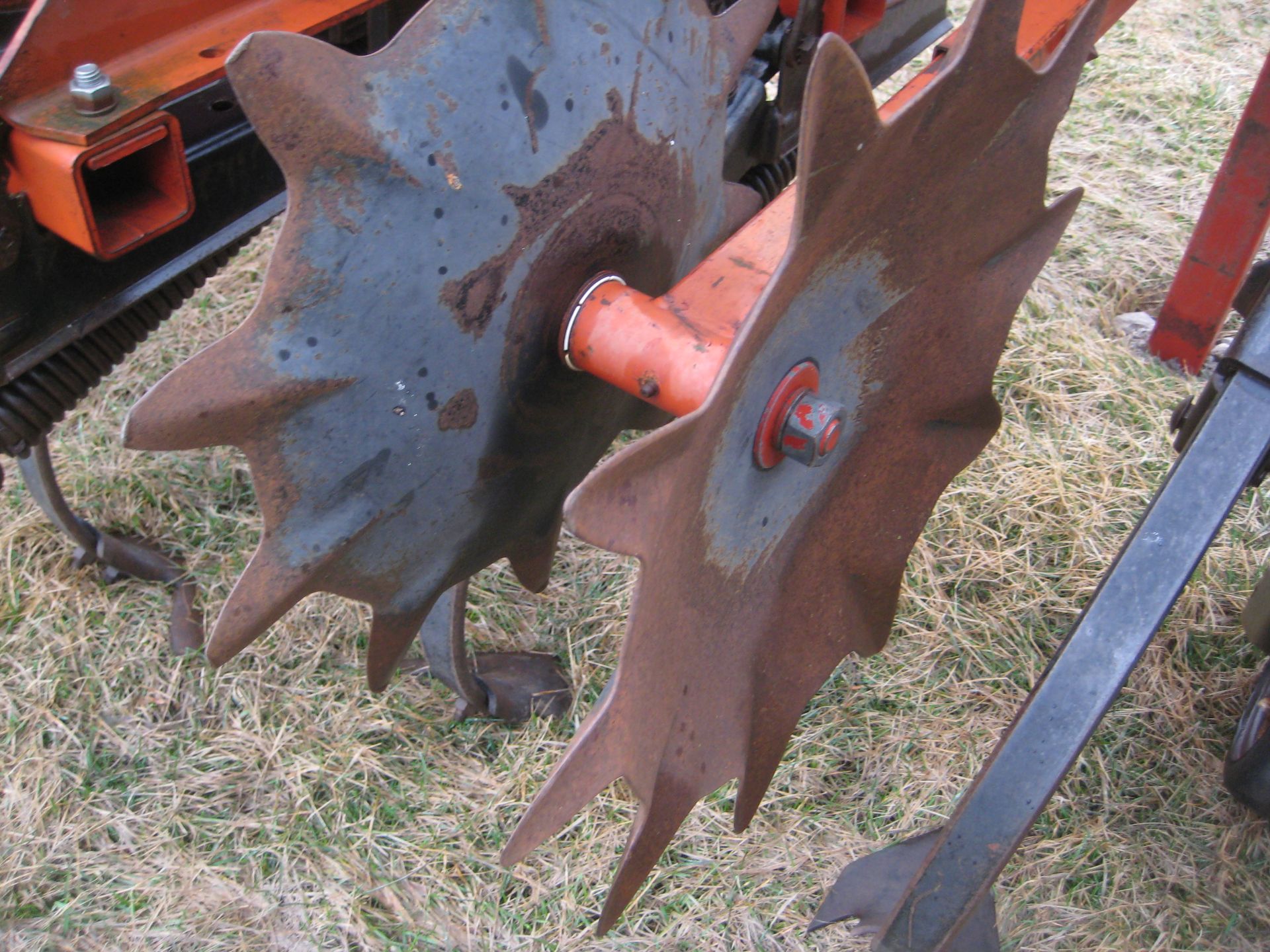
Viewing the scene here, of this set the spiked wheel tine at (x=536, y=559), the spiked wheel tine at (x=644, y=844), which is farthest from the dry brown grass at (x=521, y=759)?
the spiked wheel tine at (x=644, y=844)

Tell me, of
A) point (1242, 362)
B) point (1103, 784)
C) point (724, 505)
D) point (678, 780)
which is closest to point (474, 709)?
point (678, 780)

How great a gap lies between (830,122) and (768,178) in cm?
133

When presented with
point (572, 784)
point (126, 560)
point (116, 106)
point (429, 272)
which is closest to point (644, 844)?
point (572, 784)

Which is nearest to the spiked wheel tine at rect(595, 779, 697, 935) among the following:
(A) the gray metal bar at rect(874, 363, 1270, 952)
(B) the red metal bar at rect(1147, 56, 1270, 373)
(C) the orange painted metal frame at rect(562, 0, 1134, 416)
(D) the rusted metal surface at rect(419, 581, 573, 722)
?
(A) the gray metal bar at rect(874, 363, 1270, 952)

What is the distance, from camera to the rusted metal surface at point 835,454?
0.85 meters

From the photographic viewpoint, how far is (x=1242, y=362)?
1241mm

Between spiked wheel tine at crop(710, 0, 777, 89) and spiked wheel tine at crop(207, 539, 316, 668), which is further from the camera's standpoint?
spiked wheel tine at crop(710, 0, 777, 89)

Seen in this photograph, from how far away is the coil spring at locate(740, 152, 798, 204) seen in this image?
2070 millimetres

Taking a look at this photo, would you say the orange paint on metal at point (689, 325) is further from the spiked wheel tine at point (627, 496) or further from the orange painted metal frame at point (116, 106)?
the orange painted metal frame at point (116, 106)

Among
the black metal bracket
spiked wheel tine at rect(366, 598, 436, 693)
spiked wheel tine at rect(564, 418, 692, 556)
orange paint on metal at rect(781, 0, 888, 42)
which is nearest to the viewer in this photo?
spiked wheel tine at rect(564, 418, 692, 556)

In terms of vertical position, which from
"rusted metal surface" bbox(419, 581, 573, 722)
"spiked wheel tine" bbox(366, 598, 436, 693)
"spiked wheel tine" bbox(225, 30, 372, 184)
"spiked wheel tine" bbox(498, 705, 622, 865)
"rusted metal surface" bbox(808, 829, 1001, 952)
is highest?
"spiked wheel tine" bbox(225, 30, 372, 184)

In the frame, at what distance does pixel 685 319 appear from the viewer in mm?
1177

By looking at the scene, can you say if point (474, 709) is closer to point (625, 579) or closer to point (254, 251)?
point (625, 579)

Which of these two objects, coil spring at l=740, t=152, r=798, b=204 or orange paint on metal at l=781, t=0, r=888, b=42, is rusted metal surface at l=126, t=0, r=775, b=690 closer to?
orange paint on metal at l=781, t=0, r=888, b=42
